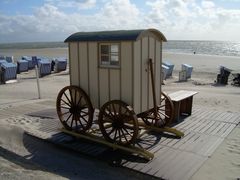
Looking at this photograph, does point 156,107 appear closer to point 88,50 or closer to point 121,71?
point 121,71

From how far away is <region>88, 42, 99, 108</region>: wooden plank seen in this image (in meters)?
7.25

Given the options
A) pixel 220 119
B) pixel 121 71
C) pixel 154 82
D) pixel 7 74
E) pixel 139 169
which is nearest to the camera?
pixel 139 169

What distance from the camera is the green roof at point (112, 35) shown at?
256 inches

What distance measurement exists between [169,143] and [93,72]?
2.48m

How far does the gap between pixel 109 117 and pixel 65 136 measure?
1517 millimetres

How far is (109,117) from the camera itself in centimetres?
702

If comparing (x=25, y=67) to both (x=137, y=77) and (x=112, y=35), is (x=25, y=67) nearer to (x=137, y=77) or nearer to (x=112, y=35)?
(x=112, y=35)

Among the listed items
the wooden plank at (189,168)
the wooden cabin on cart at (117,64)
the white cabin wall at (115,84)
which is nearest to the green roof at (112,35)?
the wooden cabin on cart at (117,64)

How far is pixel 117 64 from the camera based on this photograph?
22.7 ft

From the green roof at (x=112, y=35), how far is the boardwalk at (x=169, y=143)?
8.13 feet

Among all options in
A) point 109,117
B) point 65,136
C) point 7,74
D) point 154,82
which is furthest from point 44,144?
point 7,74

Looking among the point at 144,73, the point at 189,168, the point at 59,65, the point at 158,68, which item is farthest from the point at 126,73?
the point at 59,65

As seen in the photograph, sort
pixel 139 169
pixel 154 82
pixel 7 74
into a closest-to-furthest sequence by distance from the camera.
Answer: pixel 139 169 < pixel 154 82 < pixel 7 74

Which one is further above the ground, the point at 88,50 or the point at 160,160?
the point at 88,50
